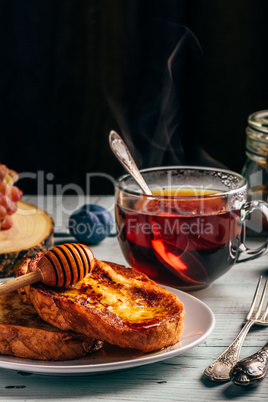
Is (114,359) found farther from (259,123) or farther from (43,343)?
(259,123)

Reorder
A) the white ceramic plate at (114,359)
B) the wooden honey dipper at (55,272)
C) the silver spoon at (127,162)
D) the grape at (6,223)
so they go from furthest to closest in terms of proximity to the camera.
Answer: the grape at (6,223) < the silver spoon at (127,162) < the wooden honey dipper at (55,272) < the white ceramic plate at (114,359)

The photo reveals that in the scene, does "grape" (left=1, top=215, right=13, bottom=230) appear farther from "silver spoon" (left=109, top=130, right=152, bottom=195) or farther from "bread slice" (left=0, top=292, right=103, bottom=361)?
"bread slice" (left=0, top=292, right=103, bottom=361)

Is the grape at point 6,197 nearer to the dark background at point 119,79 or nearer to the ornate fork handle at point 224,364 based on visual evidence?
the ornate fork handle at point 224,364

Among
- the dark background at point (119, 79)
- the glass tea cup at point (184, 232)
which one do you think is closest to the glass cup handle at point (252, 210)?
the glass tea cup at point (184, 232)

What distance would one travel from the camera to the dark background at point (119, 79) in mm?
3279

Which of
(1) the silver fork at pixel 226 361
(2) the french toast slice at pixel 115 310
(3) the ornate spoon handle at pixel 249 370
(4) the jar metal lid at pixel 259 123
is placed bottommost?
(1) the silver fork at pixel 226 361

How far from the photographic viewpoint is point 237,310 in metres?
1.42

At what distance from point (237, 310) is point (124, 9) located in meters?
2.42

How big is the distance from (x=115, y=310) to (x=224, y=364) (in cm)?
25

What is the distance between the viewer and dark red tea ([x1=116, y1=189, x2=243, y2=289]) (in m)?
1.40

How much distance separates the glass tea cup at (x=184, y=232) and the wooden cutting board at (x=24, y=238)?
14.5 inches

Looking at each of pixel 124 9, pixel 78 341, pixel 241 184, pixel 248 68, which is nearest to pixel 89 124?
pixel 124 9

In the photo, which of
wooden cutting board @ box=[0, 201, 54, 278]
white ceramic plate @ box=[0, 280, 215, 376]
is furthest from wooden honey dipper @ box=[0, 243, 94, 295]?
wooden cutting board @ box=[0, 201, 54, 278]

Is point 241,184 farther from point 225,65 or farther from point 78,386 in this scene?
point 225,65
